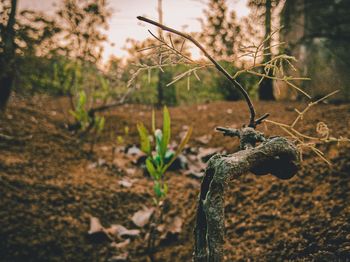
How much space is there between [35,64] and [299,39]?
3.31 metres

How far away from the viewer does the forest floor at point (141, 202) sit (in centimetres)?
137

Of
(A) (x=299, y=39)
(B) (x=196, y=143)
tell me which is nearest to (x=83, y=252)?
(B) (x=196, y=143)

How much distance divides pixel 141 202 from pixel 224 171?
5.30 feet

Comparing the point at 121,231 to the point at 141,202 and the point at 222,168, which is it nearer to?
the point at 141,202

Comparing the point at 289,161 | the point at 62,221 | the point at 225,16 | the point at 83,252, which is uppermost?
the point at 225,16

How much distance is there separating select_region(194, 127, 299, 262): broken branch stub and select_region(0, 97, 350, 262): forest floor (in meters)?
0.47

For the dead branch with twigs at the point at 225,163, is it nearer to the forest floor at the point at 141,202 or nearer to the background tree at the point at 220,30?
the forest floor at the point at 141,202

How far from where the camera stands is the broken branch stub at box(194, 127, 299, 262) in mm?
699

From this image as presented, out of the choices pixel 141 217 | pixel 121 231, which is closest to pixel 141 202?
pixel 141 217

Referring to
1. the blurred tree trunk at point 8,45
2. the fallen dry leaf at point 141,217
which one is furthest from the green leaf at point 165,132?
the blurred tree trunk at point 8,45

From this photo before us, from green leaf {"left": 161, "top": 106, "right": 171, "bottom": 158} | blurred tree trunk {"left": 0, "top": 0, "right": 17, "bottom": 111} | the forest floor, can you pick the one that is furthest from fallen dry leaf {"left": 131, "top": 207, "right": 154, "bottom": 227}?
blurred tree trunk {"left": 0, "top": 0, "right": 17, "bottom": 111}

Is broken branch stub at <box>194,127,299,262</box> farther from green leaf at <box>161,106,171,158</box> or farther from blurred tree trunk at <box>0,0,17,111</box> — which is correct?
blurred tree trunk at <box>0,0,17,111</box>

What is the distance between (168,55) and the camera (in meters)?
0.84

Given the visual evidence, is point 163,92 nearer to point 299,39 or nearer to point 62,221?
point 299,39
